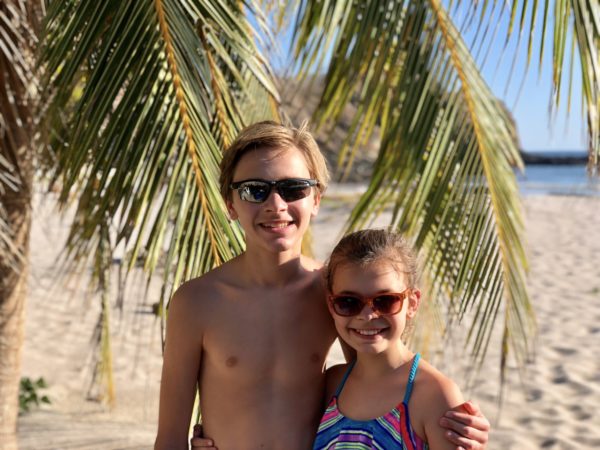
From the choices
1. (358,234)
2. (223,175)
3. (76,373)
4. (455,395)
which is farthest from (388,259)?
(76,373)

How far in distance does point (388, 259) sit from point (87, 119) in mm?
1158

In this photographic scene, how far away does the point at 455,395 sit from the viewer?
1.50 metres

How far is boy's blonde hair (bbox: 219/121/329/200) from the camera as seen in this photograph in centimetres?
174

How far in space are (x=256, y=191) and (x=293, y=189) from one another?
90 millimetres

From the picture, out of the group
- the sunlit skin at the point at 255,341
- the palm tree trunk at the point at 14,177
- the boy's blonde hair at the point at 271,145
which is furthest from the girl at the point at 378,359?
the palm tree trunk at the point at 14,177

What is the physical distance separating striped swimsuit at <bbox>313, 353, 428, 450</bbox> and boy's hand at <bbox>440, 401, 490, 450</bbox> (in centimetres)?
9

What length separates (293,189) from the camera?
1719mm

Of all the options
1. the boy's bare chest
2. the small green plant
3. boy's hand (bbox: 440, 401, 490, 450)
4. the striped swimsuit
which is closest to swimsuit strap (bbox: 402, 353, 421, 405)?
the striped swimsuit

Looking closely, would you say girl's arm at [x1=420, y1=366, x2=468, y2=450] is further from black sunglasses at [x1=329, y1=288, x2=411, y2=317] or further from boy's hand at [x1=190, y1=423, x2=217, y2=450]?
boy's hand at [x1=190, y1=423, x2=217, y2=450]

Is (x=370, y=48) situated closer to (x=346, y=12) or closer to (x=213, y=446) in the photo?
(x=346, y=12)

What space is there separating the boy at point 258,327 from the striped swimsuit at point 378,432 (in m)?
0.15

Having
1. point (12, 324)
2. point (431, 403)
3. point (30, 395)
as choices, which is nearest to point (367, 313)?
point (431, 403)

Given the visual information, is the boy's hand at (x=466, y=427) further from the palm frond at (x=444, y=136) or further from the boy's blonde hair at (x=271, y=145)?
the palm frond at (x=444, y=136)

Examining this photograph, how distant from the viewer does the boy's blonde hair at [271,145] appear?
174 cm
